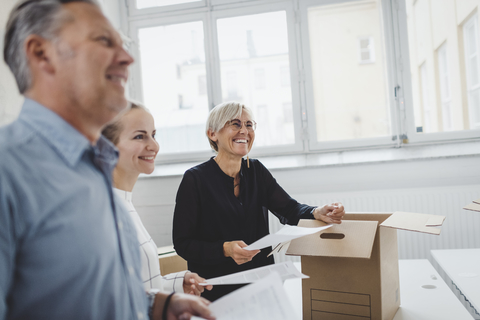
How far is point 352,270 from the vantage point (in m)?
1.12

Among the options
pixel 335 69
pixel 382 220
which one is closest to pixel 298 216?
pixel 382 220

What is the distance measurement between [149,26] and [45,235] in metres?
3.39

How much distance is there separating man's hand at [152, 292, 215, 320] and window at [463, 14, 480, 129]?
120 inches

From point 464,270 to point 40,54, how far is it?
169cm

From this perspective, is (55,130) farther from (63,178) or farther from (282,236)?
(282,236)

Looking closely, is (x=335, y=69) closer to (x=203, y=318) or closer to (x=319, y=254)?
(x=319, y=254)

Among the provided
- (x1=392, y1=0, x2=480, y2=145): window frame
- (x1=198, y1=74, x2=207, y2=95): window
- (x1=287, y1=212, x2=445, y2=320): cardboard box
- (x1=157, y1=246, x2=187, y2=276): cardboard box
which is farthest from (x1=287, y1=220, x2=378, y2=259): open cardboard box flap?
(x1=198, y1=74, x2=207, y2=95): window

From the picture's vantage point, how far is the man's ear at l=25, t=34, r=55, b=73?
0.56 metres

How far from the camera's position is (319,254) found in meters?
1.09

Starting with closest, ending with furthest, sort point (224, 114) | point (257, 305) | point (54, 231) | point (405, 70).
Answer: point (54, 231), point (257, 305), point (224, 114), point (405, 70)

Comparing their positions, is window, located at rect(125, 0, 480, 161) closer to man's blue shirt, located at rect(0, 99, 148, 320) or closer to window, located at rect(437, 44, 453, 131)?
window, located at rect(437, 44, 453, 131)

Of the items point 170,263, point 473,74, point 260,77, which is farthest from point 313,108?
point 170,263

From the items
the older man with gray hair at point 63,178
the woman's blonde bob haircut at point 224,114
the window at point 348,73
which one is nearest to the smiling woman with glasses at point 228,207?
the woman's blonde bob haircut at point 224,114

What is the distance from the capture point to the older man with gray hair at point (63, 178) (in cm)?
48
